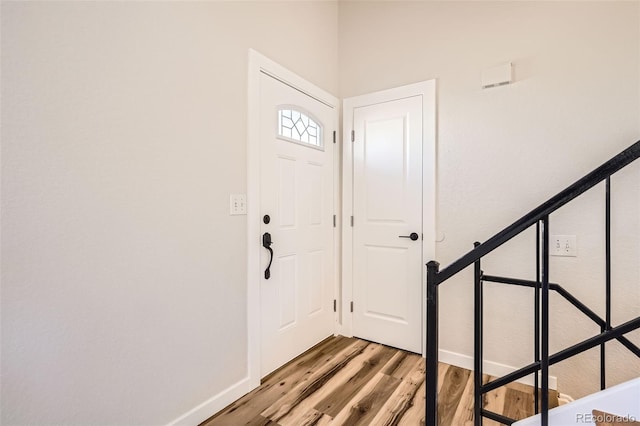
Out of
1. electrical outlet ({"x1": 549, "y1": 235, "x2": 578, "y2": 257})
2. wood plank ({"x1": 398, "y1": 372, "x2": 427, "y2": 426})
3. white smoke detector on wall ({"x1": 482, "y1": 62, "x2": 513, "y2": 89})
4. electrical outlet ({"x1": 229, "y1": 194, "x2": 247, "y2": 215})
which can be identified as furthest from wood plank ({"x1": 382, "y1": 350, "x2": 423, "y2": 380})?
white smoke detector on wall ({"x1": 482, "y1": 62, "x2": 513, "y2": 89})

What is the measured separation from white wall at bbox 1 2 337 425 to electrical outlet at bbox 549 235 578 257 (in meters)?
2.00

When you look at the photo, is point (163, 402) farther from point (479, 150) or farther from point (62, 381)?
point (479, 150)

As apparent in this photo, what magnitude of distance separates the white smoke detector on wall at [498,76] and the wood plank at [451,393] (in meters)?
2.07

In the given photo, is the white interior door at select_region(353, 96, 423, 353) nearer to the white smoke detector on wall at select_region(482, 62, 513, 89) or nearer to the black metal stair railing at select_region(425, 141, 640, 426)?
the white smoke detector on wall at select_region(482, 62, 513, 89)

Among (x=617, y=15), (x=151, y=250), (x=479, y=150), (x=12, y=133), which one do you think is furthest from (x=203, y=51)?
(x=617, y=15)

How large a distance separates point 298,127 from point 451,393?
7.12 feet

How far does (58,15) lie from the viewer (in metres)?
1.17

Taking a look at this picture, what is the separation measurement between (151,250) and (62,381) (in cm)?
60

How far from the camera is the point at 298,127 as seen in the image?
7.97ft

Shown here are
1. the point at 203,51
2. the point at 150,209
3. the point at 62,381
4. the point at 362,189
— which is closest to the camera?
the point at 62,381

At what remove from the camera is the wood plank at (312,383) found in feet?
5.77

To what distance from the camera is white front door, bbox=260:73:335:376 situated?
212cm

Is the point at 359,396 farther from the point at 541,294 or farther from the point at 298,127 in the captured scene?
the point at 298,127

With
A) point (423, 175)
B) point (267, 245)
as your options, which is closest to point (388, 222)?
point (423, 175)
